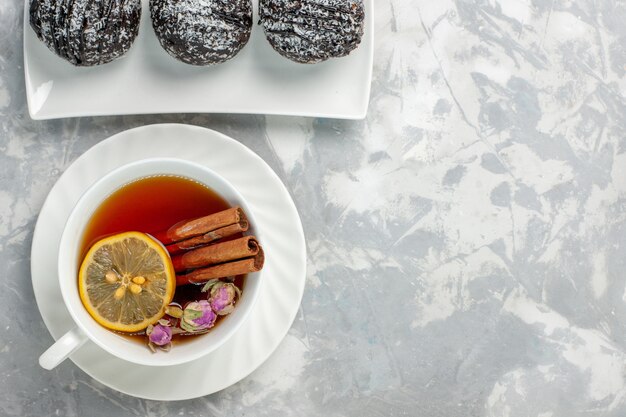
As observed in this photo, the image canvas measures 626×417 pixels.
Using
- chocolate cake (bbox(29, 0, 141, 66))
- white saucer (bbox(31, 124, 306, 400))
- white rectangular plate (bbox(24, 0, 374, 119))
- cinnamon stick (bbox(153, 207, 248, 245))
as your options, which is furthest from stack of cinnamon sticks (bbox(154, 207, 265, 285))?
chocolate cake (bbox(29, 0, 141, 66))

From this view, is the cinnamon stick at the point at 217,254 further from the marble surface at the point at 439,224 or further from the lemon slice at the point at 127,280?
the marble surface at the point at 439,224

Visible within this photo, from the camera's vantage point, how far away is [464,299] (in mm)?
1514

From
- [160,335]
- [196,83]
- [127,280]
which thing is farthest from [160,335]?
[196,83]

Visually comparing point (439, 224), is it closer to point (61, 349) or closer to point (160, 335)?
point (160, 335)

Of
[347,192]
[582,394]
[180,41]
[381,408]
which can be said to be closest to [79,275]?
[180,41]

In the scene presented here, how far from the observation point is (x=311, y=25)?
4.39ft

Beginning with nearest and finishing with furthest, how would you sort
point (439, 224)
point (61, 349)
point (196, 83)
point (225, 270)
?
point (61, 349) < point (225, 270) < point (196, 83) < point (439, 224)

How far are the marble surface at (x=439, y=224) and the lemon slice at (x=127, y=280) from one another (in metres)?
0.26

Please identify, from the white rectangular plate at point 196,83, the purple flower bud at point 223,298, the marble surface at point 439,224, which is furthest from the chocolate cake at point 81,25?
the purple flower bud at point 223,298

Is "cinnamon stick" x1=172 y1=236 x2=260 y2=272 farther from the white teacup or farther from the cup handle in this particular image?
the cup handle

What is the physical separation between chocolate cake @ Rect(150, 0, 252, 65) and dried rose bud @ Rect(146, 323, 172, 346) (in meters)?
0.46

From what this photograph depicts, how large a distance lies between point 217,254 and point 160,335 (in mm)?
161

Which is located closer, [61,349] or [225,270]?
[61,349]

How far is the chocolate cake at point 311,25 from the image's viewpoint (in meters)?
1.33
